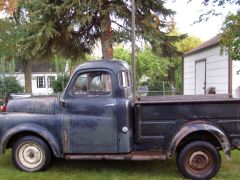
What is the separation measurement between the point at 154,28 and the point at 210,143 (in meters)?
8.09

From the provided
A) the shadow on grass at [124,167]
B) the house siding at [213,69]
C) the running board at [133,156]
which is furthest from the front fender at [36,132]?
the house siding at [213,69]

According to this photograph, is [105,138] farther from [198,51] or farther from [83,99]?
[198,51]

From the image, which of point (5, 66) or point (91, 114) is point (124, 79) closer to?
point (91, 114)

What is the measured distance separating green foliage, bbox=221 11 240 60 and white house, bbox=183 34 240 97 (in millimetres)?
2315

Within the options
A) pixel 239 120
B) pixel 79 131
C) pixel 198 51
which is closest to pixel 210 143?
pixel 239 120

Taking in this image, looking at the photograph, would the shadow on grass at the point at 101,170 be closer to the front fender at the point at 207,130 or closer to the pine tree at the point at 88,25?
the front fender at the point at 207,130

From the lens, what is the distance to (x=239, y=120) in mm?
6355

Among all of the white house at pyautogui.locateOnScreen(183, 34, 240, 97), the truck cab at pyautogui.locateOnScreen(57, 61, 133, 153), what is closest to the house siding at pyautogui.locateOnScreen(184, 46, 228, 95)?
the white house at pyautogui.locateOnScreen(183, 34, 240, 97)

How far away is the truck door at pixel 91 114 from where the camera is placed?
6520 millimetres

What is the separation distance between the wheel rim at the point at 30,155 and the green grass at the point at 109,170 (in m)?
0.21

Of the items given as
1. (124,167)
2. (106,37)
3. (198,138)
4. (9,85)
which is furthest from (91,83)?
(9,85)

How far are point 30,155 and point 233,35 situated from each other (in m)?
5.44

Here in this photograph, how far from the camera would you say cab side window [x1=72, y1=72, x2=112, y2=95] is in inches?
265

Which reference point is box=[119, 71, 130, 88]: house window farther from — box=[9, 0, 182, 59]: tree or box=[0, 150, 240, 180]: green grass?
box=[9, 0, 182, 59]: tree
